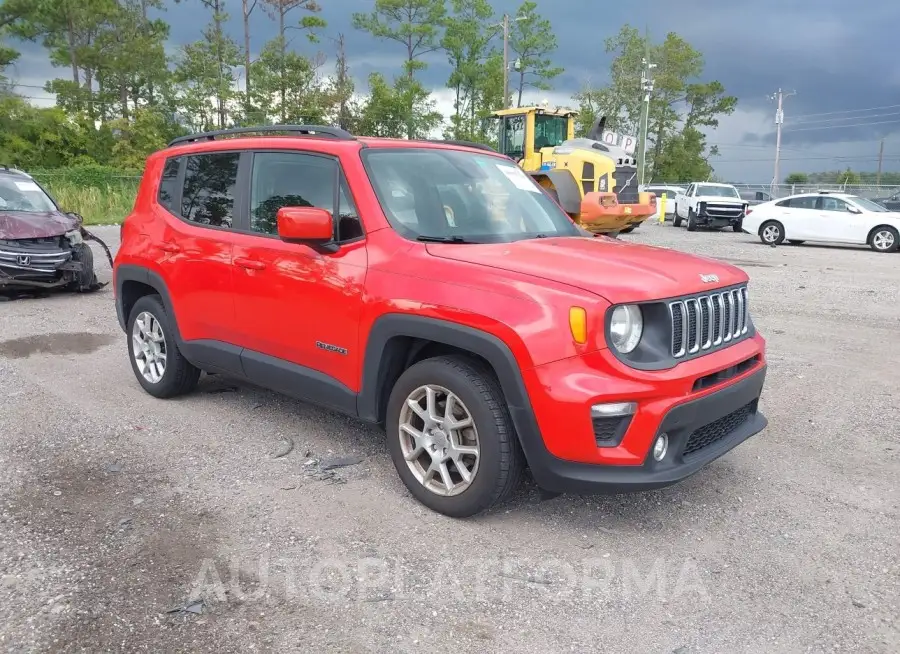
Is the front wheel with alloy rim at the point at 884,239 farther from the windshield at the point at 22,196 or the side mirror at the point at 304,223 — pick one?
the side mirror at the point at 304,223

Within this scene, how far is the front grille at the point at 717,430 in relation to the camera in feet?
11.6

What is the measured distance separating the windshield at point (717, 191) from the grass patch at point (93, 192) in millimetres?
19829

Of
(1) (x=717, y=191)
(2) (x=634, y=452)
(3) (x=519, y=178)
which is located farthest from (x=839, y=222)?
(2) (x=634, y=452)

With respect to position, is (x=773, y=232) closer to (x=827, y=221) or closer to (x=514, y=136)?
(x=827, y=221)

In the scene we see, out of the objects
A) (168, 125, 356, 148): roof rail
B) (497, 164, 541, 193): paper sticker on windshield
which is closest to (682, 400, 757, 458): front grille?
(497, 164, 541, 193): paper sticker on windshield

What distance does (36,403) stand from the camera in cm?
558

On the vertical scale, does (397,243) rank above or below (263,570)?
above

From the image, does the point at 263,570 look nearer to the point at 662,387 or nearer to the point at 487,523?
the point at 487,523

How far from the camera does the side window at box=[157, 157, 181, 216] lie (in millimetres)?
5387

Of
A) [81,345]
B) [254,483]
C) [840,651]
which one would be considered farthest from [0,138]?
[840,651]

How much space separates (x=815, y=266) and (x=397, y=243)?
1370 cm

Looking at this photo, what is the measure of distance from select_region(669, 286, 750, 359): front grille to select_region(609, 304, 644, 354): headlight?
167 millimetres

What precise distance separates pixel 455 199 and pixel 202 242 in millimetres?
1815

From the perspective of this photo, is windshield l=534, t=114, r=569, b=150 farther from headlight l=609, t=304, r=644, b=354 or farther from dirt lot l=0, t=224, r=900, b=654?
headlight l=609, t=304, r=644, b=354
